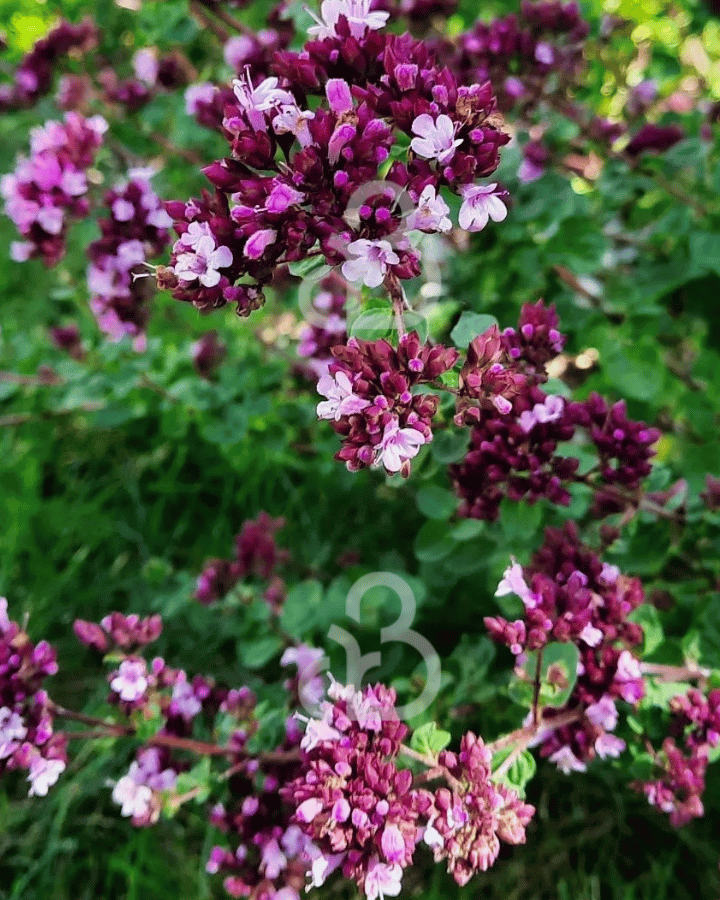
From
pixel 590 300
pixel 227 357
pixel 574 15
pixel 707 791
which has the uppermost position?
pixel 574 15

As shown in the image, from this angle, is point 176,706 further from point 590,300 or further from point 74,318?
point 74,318

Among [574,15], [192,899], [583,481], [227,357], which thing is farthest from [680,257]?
[192,899]

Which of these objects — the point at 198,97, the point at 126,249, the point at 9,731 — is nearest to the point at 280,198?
the point at 9,731

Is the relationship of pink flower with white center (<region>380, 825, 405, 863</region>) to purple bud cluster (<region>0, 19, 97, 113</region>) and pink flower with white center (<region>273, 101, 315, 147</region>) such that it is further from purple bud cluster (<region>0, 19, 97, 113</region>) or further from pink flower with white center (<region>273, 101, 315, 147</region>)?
purple bud cluster (<region>0, 19, 97, 113</region>)

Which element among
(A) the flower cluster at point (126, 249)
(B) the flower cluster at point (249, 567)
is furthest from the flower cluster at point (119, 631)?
(A) the flower cluster at point (126, 249)

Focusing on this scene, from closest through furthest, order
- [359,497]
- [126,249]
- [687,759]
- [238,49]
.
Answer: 1. [687,759]
2. [126,249]
3. [238,49]
4. [359,497]

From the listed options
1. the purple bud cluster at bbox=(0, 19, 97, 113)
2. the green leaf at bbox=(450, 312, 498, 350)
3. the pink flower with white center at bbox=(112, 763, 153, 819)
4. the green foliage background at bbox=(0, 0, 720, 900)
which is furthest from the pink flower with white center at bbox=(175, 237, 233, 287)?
the purple bud cluster at bbox=(0, 19, 97, 113)

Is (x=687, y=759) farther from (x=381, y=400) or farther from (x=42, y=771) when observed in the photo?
(x=42, y=771)
